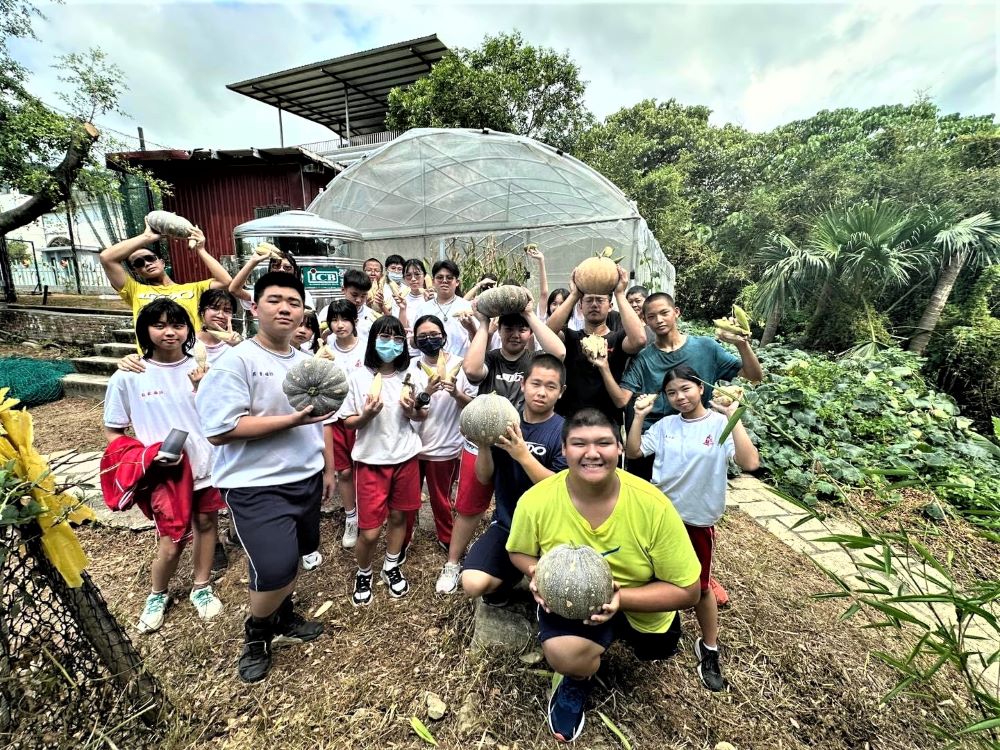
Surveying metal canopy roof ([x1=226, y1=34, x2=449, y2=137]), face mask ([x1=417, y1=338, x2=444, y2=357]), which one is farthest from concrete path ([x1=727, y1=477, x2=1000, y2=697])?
metal canopy roof ([x1=226, y1=34, x2=449, y2=137])

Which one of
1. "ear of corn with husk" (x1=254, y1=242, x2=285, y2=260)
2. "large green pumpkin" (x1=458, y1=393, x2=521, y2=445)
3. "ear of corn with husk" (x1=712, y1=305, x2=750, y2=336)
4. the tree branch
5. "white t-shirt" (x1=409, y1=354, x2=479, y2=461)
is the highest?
the tree branch

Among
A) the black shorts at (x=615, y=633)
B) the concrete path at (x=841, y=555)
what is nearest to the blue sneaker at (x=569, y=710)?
the black shorts at (x=615, y=633)

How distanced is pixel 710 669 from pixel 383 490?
6.71 ft

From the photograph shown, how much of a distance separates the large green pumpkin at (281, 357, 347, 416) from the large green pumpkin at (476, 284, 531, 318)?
1108mm

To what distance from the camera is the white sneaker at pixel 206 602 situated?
268cm

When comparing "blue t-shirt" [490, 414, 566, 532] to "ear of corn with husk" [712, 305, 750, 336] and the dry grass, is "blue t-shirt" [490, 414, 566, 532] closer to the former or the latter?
"ear of corn with husk" [712, 305, 750, 336]

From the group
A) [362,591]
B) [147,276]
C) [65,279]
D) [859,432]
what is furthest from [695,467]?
[65,279]

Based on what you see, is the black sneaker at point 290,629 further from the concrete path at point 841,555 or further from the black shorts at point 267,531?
the concrete path at point 841,555

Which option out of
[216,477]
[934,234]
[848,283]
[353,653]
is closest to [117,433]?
[216,477]

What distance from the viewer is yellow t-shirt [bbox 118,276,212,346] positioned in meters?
3.34

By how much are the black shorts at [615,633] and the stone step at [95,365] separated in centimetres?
900

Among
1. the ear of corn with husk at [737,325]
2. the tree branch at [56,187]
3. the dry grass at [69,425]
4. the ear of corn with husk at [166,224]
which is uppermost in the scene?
the tree branch at [56,187]

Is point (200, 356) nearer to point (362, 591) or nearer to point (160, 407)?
point (160, 407)

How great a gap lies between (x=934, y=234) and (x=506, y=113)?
1326cm
